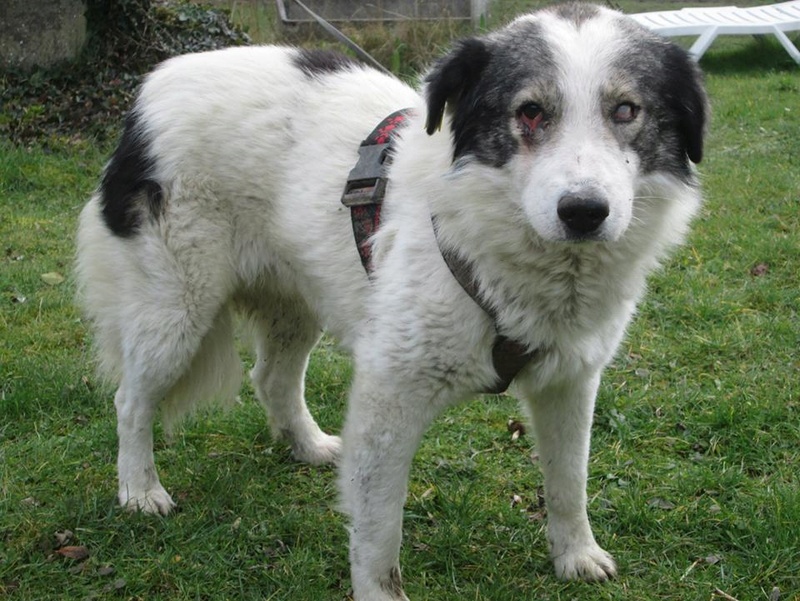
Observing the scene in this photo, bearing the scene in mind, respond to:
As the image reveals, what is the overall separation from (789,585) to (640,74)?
180 centimetres

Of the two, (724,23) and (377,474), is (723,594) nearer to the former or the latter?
(377,474)

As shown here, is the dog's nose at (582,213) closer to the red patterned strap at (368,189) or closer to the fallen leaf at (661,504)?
the red patterned strap at (368,189)

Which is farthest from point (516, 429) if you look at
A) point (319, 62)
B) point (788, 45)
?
point (788, 45)

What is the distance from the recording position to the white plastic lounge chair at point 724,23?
10844mm

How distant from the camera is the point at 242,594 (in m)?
3.19

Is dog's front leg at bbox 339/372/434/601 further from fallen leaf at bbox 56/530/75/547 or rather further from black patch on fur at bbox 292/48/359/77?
black patch on fur at bbox 292/48/359/77

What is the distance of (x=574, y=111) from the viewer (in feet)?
8.44

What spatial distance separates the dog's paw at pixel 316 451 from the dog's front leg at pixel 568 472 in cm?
111

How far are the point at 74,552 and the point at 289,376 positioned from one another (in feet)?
3.79

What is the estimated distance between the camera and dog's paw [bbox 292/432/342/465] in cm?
408

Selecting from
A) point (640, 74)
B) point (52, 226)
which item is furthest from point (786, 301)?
point (52, 226)

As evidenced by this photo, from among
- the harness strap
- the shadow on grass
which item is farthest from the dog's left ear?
the shadow on grass

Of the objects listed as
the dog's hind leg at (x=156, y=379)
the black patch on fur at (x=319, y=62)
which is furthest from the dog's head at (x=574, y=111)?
the dog's hind leg at (x=156, y=379)

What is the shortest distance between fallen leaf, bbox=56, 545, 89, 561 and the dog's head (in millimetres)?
1936
